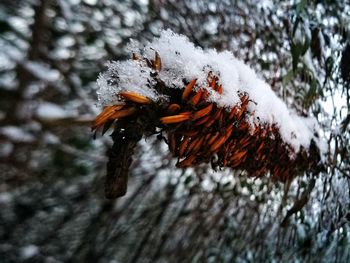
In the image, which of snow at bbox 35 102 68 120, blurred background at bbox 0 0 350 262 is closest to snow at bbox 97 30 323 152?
blurred background at bbox 0 0 350 262

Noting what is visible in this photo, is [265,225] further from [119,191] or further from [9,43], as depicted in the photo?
[119,191]

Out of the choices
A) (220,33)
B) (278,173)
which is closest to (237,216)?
(220,33)

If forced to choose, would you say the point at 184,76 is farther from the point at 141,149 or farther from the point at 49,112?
the point at 141,149

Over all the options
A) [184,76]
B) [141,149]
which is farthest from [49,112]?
[184,76]

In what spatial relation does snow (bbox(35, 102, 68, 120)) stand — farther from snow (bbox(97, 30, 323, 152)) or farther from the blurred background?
snow (bbox(97, 30, 323, 152))

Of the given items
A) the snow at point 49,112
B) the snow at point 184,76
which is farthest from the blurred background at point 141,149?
the snow at point 184,76

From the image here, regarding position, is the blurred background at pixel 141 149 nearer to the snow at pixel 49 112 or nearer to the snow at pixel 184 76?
the snow at pixel 49 112
